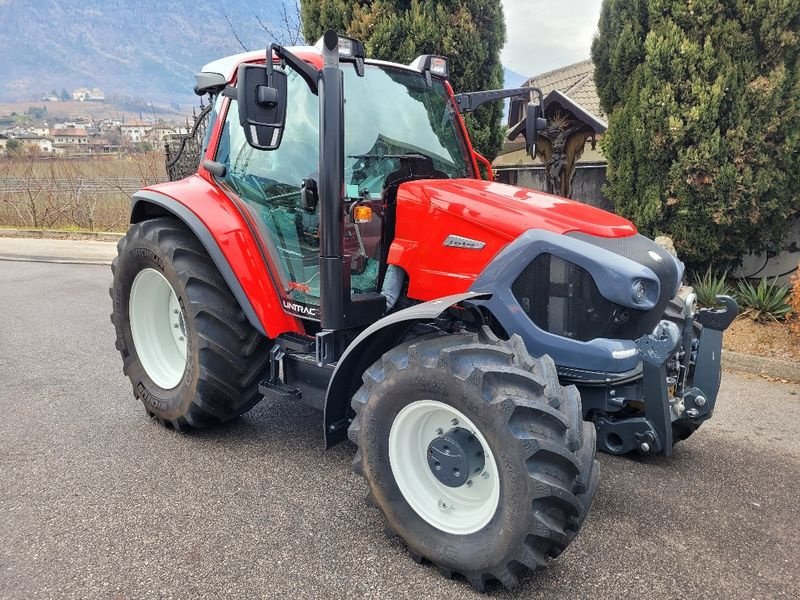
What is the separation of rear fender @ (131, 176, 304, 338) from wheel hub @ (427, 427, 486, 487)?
1217 millimetres

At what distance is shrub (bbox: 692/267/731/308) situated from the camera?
19.7 ft

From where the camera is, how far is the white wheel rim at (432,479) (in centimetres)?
248

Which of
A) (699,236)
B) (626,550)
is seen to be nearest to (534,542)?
(626,550)

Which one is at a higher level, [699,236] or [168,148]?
[168,148]

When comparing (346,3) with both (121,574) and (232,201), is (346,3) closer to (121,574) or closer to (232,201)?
(232,201)

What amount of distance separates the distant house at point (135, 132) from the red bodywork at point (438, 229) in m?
14.9

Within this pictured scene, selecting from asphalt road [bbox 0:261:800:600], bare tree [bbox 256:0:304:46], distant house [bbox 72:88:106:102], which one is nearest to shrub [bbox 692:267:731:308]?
asphalt road [bbox 0:261:800:600]

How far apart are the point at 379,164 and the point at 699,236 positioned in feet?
13.9

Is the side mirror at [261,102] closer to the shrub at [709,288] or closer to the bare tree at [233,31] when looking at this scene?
the shrub at [709,288]

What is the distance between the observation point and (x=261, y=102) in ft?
8.14

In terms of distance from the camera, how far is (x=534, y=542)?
223 centimetres

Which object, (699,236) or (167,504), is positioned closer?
(167,504)

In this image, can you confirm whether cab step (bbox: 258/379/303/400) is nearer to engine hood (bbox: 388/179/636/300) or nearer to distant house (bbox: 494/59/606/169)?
engine hood (bbox: 388/179/636/300)

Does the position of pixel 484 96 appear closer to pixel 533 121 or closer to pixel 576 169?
pixel 533 121
